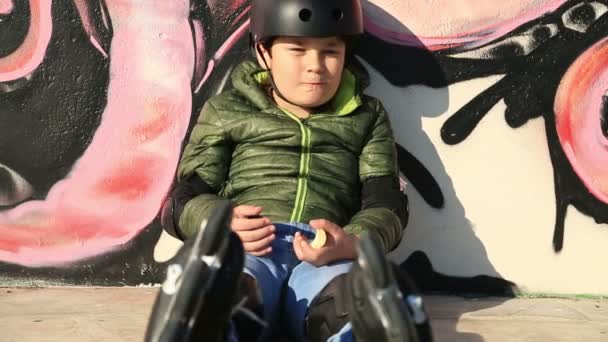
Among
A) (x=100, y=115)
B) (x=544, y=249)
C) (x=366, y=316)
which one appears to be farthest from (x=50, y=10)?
(x=544, y=249)

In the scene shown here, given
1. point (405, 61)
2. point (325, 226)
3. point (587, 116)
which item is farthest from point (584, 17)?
point (325, 226)

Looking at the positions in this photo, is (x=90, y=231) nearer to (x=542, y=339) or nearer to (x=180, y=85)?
(x=180, y=85)

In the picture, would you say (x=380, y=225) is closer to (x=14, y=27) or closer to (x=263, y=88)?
(x=263, y=88)

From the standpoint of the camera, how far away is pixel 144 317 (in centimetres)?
229

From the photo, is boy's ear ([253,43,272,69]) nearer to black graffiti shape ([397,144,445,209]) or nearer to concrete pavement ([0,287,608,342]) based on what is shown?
black graffiti shape ([397,144,445,209])

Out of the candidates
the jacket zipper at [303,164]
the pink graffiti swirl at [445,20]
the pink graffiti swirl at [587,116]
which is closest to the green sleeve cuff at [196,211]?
the jacket zipper at [303,164]

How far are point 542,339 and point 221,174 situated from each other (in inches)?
40.3

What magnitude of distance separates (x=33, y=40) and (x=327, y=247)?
4.47 feet

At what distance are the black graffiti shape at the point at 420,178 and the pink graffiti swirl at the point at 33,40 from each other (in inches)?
49.6

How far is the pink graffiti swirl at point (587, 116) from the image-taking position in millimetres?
2549

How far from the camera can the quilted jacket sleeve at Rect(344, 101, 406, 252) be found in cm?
202

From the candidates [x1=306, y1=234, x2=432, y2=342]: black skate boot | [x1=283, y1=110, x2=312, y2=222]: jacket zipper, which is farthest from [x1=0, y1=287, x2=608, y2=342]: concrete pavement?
[x1=306, y1=234, x2=432, y2=342]: black skate boot

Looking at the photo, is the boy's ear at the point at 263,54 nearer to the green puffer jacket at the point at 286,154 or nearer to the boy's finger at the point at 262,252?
the green puffer jacket at the point at 286,154

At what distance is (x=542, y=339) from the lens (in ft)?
6.94
